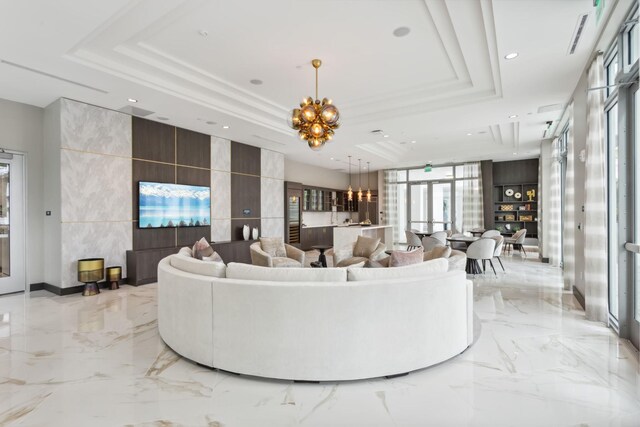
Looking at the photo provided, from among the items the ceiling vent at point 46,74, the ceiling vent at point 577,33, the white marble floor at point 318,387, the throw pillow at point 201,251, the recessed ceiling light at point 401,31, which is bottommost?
the white marble floor at point 318,387

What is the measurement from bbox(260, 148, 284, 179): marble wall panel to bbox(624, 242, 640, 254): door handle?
24.2 ft

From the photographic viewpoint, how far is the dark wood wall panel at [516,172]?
11266mm

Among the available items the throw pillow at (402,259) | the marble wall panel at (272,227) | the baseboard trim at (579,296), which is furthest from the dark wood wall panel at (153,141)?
the baseboard trim at (579,296)

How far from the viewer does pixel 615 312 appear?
3822 mm

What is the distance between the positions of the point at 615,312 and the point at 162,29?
6.06 meters

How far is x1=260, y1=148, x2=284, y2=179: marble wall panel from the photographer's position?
29.4 feet

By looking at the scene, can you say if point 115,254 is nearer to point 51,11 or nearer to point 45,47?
point 45,47

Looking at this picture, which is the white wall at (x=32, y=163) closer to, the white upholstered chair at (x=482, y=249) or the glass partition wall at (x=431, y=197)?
the white upholstered chair at (x=482, y=249)

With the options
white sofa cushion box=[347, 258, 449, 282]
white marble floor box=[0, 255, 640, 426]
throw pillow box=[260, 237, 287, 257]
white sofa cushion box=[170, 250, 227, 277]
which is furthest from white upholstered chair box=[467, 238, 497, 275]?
white sofa cushion box=[170, 250, 227, 277]

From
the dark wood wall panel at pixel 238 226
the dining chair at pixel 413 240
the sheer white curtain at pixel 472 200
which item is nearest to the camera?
the dark wood wall panel at pixel 238 226

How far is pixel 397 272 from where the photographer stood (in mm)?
2848

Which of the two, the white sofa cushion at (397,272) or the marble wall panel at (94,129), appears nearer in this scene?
the white sofa cushion at (397,272)

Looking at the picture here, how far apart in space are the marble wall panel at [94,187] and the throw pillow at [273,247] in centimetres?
254

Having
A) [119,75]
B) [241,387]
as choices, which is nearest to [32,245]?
[119,75]
